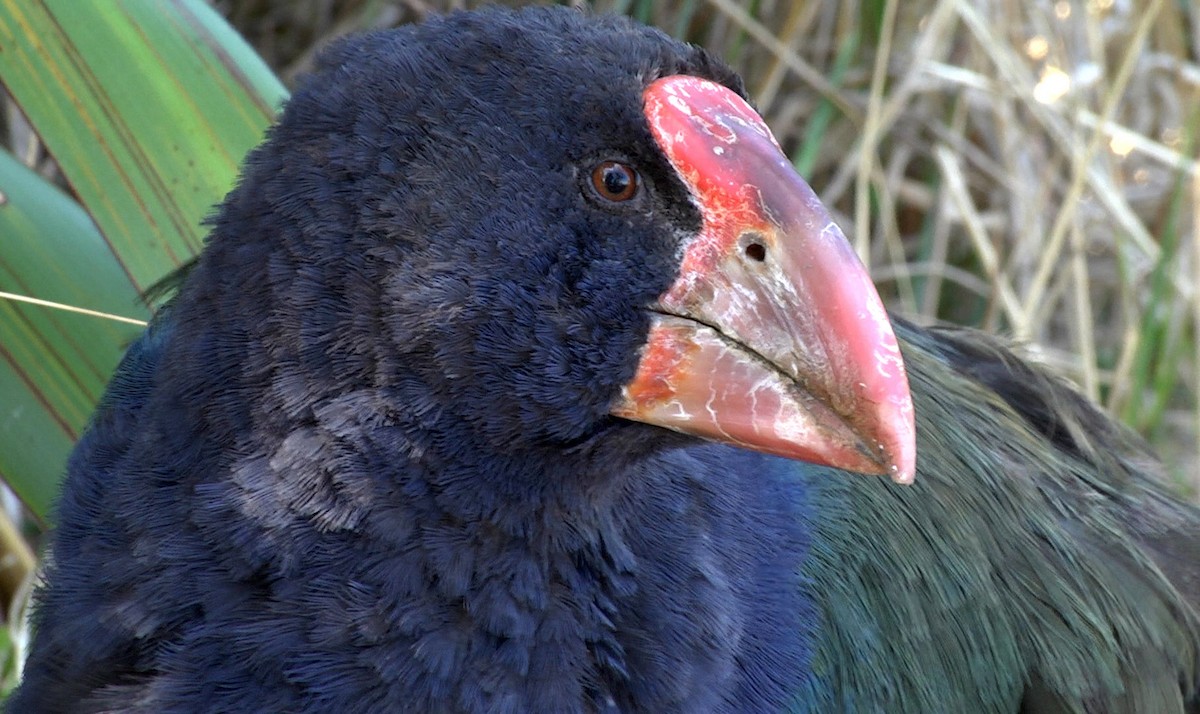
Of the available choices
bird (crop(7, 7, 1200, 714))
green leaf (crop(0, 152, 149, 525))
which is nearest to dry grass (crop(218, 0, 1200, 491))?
green leaf (crop(0, 152, 149, 525))

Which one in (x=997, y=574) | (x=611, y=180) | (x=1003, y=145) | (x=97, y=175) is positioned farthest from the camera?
(x=1003, y=145)

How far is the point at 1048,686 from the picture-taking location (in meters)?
1.69

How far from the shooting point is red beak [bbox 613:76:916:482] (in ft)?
3.89

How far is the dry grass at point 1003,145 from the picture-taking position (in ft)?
10.0

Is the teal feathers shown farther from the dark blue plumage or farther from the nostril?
the nostril

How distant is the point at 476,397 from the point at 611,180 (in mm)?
203

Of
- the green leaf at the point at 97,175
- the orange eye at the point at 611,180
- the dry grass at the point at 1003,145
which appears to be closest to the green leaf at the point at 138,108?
the green leaf at the point at 97,175

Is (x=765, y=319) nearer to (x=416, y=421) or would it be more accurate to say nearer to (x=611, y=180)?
(x=611, y=180)

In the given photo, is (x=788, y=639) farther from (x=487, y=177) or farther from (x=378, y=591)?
(x=487, y=177)

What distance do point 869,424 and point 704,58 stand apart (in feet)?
1.08

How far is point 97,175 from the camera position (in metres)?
1.87

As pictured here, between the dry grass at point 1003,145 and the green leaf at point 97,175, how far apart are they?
1148 mm

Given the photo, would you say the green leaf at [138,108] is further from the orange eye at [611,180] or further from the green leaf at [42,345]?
the orange eye at [611,180]

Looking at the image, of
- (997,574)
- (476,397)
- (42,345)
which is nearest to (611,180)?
(476,397)
